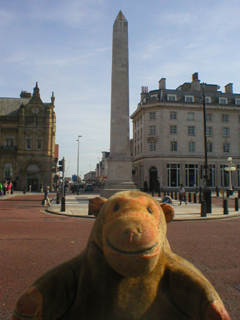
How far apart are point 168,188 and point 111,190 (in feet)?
85.1

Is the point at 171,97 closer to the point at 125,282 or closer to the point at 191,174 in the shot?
the point at 191,174

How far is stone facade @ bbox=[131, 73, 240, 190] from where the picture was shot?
156 ft

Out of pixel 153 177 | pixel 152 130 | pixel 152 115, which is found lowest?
pixel 153 177

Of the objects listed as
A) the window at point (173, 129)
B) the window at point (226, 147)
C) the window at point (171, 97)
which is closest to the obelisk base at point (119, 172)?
the window at point (173, 129)

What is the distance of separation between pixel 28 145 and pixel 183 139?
88.8 feet

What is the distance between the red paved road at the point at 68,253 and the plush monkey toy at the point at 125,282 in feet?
5.79

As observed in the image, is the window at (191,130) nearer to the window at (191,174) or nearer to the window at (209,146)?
the window at (209,146)

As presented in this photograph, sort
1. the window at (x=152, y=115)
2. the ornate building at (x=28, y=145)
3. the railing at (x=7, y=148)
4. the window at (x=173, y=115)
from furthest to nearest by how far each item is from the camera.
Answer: the railing at (x=7, y=148) → the ornate building at (x=28, y=145) → the window at (x=173, y=115) → the window at (x=152, y=115)

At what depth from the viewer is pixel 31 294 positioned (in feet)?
6.44

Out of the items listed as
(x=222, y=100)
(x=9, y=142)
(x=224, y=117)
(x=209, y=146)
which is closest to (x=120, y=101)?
(x=209, y=146)

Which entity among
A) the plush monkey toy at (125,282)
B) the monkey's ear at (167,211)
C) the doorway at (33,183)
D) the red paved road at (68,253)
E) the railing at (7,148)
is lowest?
the red paved road at (68,253)

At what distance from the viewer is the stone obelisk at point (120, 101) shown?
2380 cm

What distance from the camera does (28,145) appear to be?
167 ft

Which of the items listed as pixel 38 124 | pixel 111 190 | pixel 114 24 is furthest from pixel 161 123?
pixel 111 190
